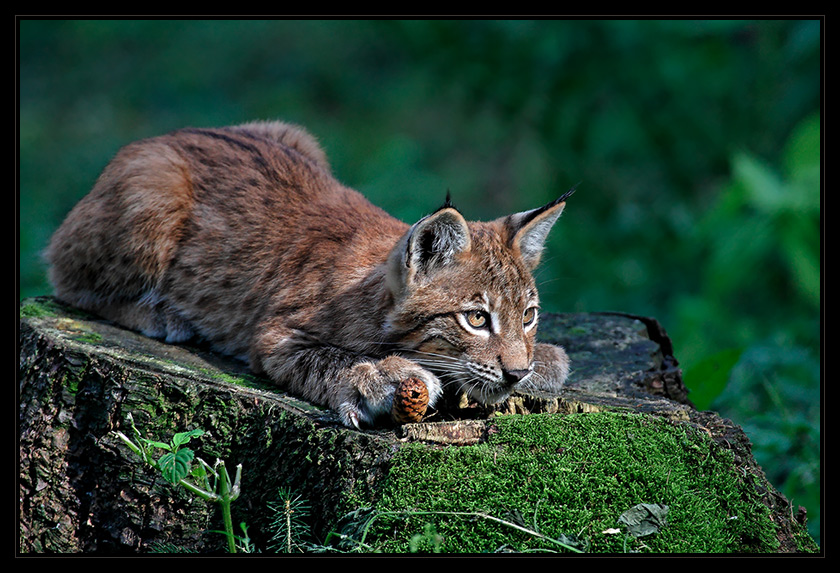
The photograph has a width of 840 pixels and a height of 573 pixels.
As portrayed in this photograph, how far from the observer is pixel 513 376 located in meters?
3.73

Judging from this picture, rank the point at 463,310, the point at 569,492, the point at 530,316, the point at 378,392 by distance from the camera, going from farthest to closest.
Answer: the point at 530,316 < the point at 463,310 < the point at 378,392 < the point at 569,492

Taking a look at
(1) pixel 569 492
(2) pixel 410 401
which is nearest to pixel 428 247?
(2) pixel 410 401

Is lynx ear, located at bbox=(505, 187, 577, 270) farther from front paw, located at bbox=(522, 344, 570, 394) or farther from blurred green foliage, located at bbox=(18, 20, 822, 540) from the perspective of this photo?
blurred green foliage, located at bbox=(18, 20, 822, 540)

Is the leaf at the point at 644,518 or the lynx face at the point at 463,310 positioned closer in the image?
the leaf at the point at 644,518

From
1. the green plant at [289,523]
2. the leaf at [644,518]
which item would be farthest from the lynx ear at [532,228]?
the green plant at [289,523]

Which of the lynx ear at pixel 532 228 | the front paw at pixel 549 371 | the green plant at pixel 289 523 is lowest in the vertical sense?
the green plant at pixel 289 523

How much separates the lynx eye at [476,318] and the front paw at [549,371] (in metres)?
0.37

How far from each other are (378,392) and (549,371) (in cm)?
102

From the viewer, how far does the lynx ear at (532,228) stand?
4223 millimetres

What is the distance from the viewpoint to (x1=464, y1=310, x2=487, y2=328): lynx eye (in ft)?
12.9

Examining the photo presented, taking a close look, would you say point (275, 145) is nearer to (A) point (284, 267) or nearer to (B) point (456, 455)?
(A) point (284, 267)

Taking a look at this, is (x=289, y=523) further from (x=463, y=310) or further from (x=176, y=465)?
(x=463, y=310)

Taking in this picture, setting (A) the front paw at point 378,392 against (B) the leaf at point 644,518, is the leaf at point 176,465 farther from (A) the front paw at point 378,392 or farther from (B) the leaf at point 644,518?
(B) the leaf at point 644,518
